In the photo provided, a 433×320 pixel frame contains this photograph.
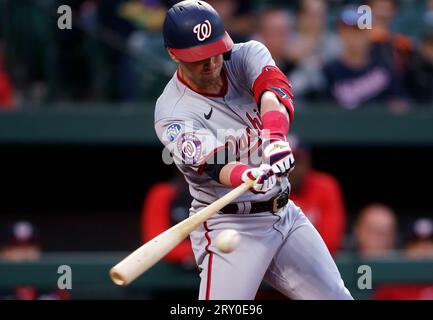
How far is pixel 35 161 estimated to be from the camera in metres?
9.32

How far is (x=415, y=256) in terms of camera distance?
7.64m

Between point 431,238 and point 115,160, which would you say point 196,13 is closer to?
point 431,238

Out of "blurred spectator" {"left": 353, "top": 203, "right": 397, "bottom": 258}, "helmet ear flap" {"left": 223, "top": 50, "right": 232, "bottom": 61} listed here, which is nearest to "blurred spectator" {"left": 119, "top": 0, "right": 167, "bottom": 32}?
"blurred spectator" {"left": 353, "top": 203, "right": 397, "bottom": 258}

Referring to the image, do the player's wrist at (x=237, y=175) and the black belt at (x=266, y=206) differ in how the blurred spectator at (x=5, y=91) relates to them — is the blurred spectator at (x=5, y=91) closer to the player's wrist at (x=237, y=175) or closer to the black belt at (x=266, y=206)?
the black belt at (x=266, y=206)

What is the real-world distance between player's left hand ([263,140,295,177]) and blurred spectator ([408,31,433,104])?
14.4 ft

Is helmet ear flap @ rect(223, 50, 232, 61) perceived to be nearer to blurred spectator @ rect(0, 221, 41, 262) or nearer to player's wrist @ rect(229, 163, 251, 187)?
player's wrist @ rect(229, 163, 251, 187)

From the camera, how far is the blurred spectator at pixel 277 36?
8398 millimetres

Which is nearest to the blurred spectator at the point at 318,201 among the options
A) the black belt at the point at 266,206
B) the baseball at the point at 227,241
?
the black belt at the point at 266,206

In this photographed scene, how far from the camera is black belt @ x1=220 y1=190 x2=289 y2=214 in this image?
4867mm

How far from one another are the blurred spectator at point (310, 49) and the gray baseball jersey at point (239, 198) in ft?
11.4

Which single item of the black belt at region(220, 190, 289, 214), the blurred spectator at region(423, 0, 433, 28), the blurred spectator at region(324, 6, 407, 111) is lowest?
the black belt at region(220, 190, 289, 214)

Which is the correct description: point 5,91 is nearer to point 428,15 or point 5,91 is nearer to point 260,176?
point 428,15

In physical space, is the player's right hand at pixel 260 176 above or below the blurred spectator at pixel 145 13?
below
